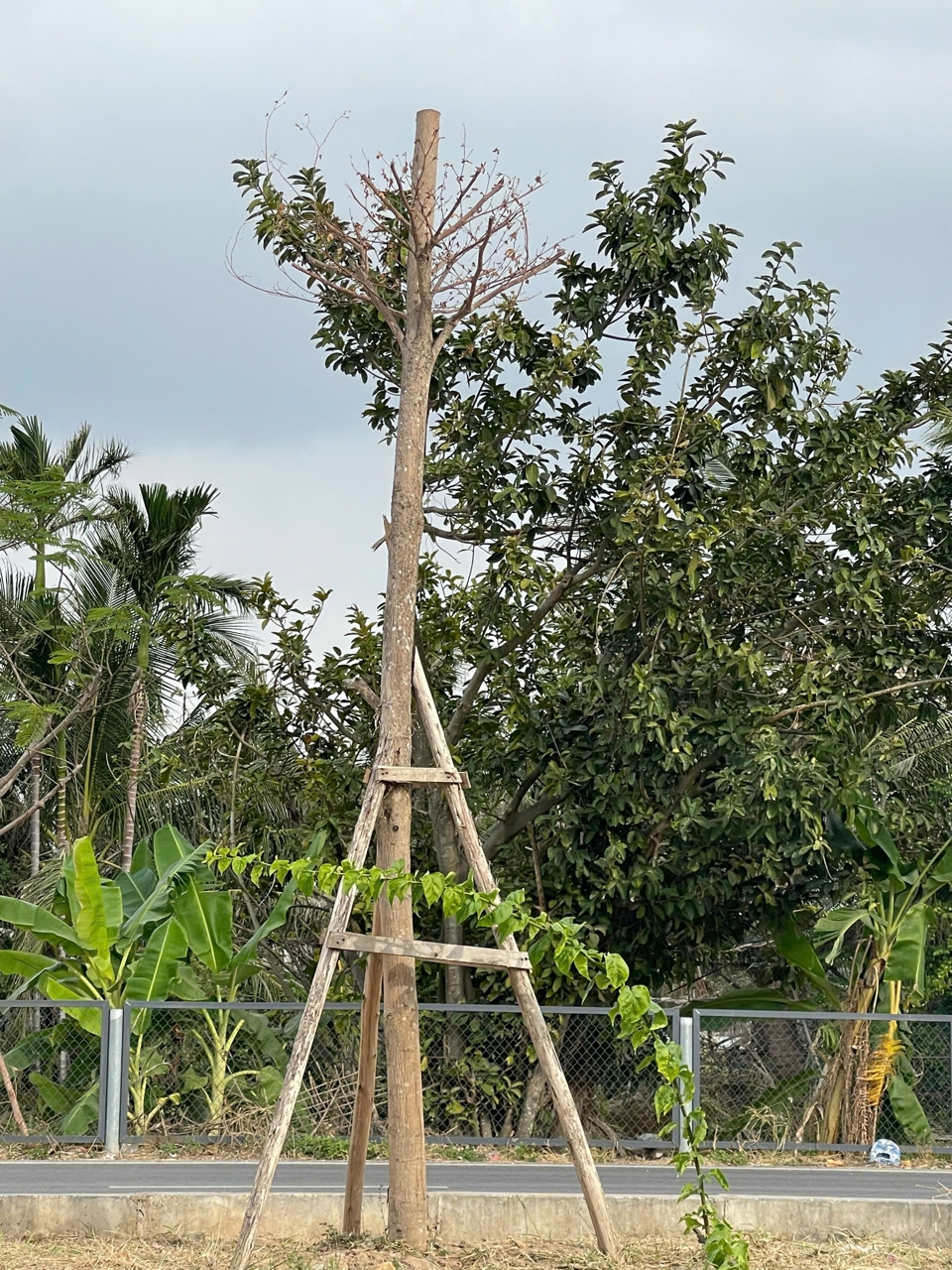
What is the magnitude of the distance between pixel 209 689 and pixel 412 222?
6.27 m

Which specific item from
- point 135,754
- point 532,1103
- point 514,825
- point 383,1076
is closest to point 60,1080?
point 383,1076

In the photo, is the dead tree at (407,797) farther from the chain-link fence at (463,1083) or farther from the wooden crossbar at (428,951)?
the chain-link fence at (463,1083)

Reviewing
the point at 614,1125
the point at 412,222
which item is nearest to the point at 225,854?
the point at 412,222

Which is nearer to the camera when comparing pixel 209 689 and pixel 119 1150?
pixel 119 1150

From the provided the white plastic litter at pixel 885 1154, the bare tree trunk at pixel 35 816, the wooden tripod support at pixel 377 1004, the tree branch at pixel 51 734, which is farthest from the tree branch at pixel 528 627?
the bare tree trunk at pixel 35 816

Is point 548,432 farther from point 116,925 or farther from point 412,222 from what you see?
point 116,925

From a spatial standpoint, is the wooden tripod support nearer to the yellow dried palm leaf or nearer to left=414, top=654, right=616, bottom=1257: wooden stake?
left=414, top=654, right=616, bottom=1257: wooden stake

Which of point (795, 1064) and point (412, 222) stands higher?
point (412, 222)

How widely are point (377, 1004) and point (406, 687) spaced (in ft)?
5.54

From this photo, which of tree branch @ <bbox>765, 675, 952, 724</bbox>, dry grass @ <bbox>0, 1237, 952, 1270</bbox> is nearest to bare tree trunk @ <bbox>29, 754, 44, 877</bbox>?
tree branch @ <bbox>765, 675, 952, 724</bbox>

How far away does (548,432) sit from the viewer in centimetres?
1180

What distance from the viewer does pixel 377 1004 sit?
754 cm

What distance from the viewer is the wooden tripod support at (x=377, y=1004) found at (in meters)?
7.04

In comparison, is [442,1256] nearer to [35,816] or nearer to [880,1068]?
[880,1068]
